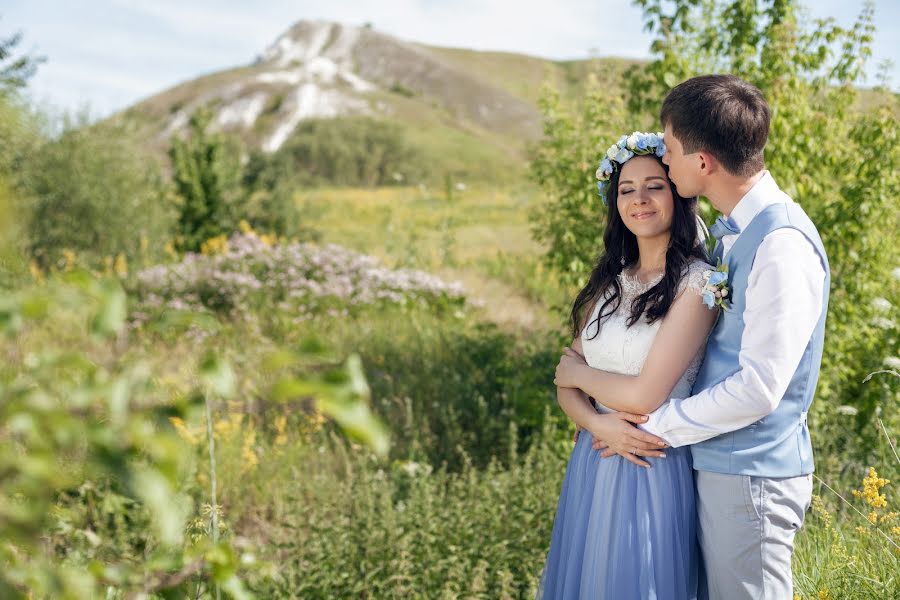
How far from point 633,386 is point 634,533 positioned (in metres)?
0.45

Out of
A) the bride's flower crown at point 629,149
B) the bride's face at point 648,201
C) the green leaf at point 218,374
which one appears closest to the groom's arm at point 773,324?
the bride's face at point 648,201

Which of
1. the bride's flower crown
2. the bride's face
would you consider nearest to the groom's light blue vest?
the bride's face

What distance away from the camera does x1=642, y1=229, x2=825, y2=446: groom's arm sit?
187 cm

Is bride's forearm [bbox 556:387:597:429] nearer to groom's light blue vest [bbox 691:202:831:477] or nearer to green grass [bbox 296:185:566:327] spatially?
groom's light blue vest [bbox 691:202:831:477]

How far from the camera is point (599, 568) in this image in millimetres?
2320

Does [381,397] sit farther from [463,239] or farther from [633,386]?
[463,239]

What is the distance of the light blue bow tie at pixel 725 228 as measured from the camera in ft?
7.11

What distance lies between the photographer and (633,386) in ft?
7.29

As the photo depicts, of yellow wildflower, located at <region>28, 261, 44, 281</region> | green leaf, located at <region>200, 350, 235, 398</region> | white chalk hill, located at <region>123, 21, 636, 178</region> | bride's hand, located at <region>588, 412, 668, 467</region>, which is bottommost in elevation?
yellow wildflower, located at <region>28, 261, 44, 281</region>

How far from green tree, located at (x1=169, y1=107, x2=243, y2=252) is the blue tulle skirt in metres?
10.5

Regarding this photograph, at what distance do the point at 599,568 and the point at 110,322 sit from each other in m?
1.95

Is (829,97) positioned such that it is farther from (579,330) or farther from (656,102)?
(579,330)

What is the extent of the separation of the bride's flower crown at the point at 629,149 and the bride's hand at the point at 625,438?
835 millimetres

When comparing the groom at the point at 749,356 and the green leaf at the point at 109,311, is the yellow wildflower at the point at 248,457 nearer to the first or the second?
the groom at the point at 749,356
